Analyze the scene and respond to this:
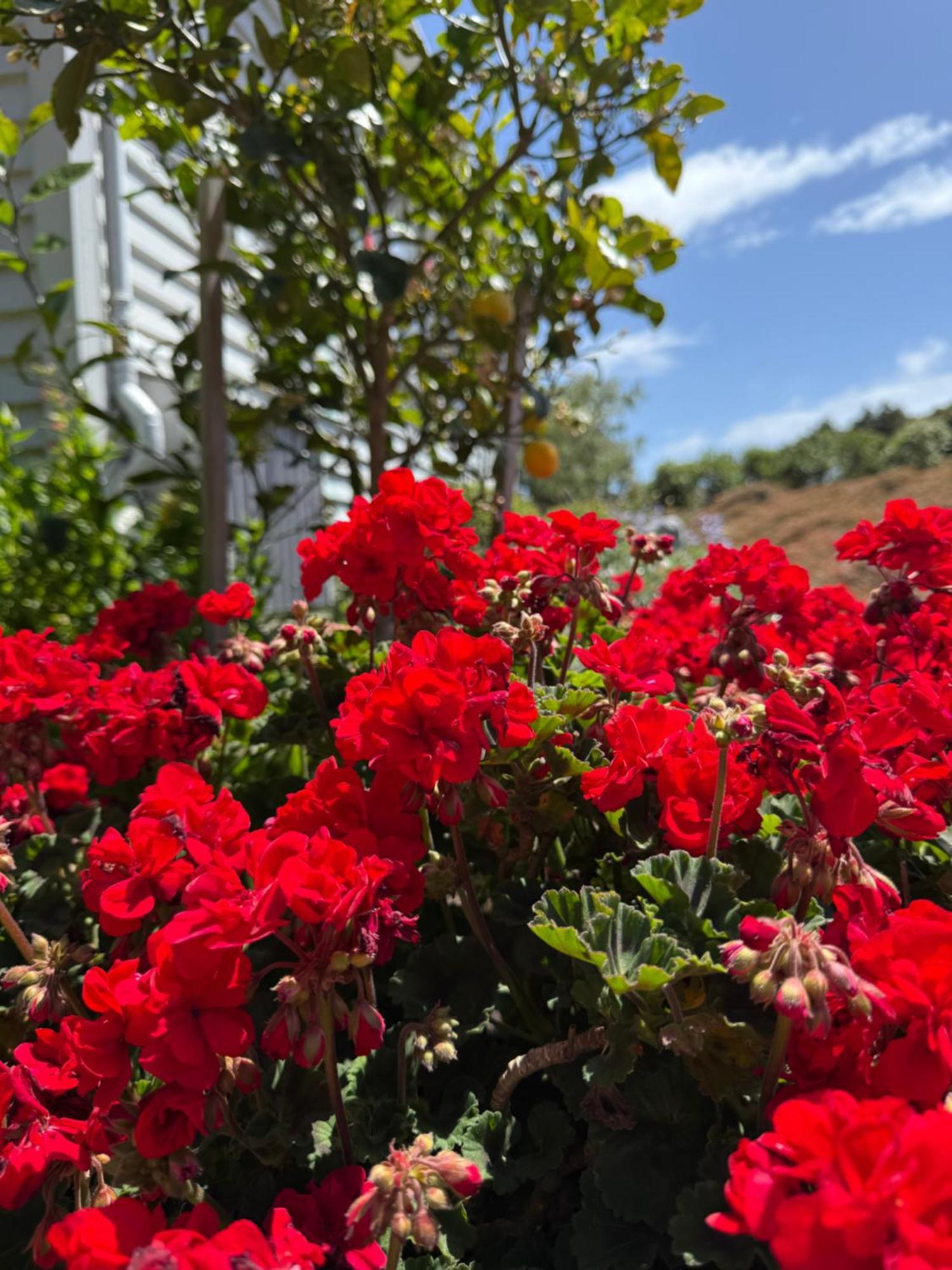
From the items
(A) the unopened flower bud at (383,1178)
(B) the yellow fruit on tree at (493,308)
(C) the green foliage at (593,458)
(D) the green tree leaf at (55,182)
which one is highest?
(C) the green foliage at (593,458)

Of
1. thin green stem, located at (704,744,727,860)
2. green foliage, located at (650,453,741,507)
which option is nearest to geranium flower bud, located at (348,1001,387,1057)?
thin green stem, located at (704,744,727,860)

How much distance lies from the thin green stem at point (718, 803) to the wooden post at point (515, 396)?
177 centimetres

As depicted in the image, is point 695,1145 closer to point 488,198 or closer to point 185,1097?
point 185,1097

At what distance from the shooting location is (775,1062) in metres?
0.73

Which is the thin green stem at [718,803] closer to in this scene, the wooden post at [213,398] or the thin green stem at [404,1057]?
the thin green stem at [404,1057]

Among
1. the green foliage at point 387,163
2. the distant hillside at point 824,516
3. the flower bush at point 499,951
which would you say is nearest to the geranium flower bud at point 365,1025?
the flower bush at point 499,951

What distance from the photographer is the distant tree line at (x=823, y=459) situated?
2064 cm

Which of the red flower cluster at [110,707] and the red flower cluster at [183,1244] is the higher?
the red flower cluster at [110,707]

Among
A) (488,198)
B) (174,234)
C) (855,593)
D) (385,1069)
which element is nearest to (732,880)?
(385,1069)

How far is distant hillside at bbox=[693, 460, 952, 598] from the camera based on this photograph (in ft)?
27.9

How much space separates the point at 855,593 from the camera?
7.50 metres

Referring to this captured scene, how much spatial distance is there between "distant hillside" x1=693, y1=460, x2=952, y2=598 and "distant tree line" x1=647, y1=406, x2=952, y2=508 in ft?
6.83

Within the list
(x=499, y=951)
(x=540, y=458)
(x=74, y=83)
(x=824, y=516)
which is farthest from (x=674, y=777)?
(x=824, y=516)

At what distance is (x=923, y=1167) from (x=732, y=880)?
461 millimetres
